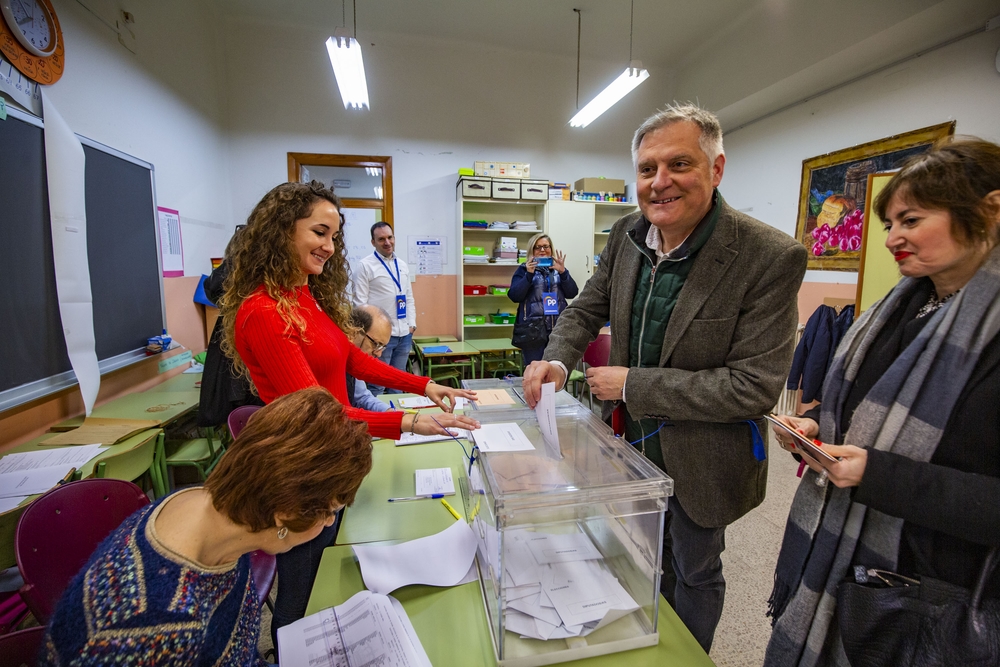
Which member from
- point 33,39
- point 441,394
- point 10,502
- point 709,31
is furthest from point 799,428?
point 709,31

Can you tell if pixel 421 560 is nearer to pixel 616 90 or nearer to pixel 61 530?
pixel 61 530

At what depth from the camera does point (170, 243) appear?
10.4ft

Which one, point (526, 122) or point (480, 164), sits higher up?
point (526, 122)

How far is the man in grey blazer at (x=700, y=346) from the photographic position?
3.42 feet

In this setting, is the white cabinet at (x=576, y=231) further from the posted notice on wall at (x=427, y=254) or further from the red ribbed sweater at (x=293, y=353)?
the red ribbed sweater at (x=293, y=353)

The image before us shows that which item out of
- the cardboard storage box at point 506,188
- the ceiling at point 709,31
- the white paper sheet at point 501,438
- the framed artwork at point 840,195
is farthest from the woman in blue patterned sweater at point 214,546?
the cardboard storage box at point 506,188

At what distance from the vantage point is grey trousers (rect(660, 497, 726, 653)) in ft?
3.76

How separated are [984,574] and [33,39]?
143 inches

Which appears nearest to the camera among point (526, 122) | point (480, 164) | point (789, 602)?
point (789, 602)

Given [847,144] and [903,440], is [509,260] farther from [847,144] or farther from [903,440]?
[903,440]

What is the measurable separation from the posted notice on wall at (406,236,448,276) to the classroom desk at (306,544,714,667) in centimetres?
426

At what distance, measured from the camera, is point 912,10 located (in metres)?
2.79

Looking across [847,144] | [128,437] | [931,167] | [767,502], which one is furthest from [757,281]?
[847,144]

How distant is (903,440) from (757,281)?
423mm
